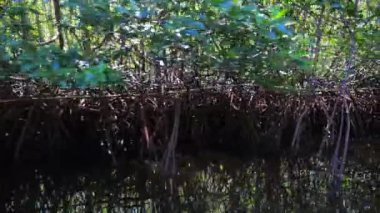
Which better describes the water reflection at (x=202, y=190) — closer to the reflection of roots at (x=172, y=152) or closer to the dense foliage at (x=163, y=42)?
the reflection of roots at (x=172, y=152)

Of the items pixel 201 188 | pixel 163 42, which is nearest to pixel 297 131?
pixel 201 188

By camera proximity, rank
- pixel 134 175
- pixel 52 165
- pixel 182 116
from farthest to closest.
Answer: pixel 182 116 → pixel 52 165 → pixel 134 175

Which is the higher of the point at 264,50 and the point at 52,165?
the point at 264,50

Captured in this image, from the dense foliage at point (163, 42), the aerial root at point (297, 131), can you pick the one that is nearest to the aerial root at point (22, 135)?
the dense foliage at point (163, 42)

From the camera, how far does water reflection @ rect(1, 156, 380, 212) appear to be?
4.51 metres

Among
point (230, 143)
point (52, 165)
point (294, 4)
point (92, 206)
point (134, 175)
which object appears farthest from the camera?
point (230, 143)

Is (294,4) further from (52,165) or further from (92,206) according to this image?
(52,165)

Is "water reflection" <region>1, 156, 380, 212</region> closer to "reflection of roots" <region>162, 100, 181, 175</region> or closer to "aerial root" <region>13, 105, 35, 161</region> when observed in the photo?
"reflection of roots" <region>162, 100, 181, 175</region>

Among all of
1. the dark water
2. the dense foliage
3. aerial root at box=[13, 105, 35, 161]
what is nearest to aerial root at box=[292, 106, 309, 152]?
the dark water

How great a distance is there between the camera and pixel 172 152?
17.0 ft

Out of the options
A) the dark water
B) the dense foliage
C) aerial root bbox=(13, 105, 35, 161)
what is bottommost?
the dark water

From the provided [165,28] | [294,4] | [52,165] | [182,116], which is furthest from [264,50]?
[52,165]

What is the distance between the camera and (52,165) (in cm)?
602

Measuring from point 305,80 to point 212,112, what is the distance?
1608 mm
